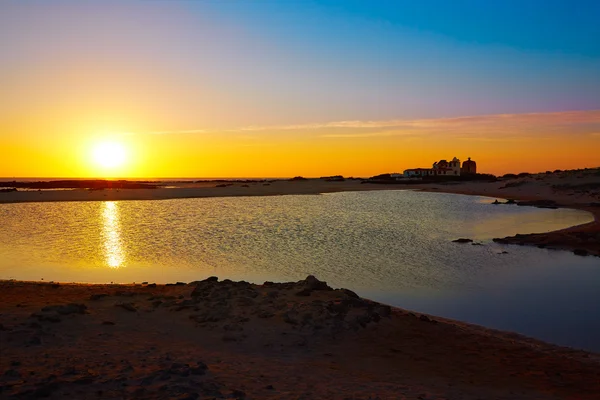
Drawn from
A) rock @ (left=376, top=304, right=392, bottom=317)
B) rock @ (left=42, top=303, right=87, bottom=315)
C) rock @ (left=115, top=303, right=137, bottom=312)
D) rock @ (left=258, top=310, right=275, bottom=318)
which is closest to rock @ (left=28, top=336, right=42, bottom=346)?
rock @ (left=42, top=303, right=87, bottom=315)

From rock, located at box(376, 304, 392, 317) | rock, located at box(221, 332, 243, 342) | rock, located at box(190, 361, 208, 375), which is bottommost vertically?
rock, located at box(221, 332, 243, 342)

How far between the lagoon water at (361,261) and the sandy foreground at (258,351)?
257 cm

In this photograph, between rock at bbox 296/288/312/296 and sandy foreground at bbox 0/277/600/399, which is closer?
sandy foreground at bbox 0/277/600/399

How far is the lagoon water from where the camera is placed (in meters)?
15.6

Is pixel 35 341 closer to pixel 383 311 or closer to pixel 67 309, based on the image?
pixel 67 309

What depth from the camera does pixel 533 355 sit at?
11.0 metres

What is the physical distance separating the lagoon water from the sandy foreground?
→ 2569 millimetres

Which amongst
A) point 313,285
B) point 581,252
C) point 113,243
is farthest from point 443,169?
point 313,285

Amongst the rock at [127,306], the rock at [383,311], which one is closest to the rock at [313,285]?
the rock at [383,311]

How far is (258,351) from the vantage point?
1066cm

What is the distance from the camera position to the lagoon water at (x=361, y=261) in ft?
51.2

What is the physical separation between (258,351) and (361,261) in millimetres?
12747

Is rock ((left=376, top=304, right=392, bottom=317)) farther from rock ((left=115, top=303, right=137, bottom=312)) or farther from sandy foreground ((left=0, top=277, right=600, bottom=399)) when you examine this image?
rock ((left=115, top=303, right=137, bottom=312))

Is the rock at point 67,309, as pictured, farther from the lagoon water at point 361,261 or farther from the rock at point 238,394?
the lagoon water at point 361,261
